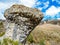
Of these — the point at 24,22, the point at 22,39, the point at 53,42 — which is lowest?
the point at 53,42

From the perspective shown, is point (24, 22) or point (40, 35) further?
point (40, 35)

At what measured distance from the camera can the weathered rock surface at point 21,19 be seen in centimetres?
1222

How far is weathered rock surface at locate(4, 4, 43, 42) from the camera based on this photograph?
40.1ft

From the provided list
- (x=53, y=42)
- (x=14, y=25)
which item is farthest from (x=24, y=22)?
(x=53, y=42)

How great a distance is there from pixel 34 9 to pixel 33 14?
0.26 m

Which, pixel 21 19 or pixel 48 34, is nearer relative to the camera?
pixel 21 19

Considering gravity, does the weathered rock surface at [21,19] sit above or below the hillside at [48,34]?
above

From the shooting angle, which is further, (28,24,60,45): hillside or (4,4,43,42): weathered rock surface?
(28,24,60,45): hillside

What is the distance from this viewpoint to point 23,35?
12531mm

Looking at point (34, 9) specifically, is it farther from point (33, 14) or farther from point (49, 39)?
point (49, 39)

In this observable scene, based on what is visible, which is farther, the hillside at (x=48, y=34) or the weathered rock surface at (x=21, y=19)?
the hillside at (x=48, y=34)

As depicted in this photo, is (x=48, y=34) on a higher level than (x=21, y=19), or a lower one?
lower

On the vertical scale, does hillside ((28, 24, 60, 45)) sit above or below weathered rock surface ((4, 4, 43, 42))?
below

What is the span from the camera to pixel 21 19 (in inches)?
486
